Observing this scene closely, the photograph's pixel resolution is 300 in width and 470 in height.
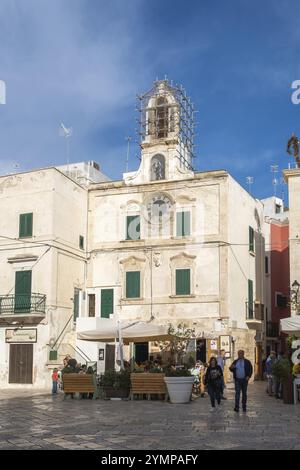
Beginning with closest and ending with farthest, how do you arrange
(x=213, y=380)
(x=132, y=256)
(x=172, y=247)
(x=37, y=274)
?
(x=213, y=380), (x=37, y=274), (x=172, y=247), (x=132, y=256)

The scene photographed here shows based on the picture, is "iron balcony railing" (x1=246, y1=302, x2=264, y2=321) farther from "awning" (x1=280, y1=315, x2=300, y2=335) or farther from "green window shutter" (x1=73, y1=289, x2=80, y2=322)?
"awning" (x1=280, y1=315, x2=300, y2=335)

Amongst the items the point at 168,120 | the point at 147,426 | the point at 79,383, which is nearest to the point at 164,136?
the point at 168,120

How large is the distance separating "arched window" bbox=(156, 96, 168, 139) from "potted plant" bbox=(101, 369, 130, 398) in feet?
49.0

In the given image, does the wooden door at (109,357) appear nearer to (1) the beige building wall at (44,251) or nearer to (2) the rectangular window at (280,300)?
(1) the beige building wall at (44,251)

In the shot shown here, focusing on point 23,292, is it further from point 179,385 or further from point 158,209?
point 179,385

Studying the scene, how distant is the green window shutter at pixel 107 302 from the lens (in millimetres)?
30250

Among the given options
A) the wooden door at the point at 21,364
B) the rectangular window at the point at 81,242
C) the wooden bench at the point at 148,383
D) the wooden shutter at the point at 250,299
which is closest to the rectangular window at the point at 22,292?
the wooden door at the point at 21,364

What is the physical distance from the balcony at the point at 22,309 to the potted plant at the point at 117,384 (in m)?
8.52

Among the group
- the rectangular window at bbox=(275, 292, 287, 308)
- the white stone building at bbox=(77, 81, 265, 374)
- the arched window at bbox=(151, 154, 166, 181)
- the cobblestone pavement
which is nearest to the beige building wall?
the white stone building at bbox=(77, 81, 265, 374)

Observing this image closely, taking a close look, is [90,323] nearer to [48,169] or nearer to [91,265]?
[91,265]

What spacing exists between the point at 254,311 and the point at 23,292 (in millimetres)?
11433

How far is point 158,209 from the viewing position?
99.7 ft

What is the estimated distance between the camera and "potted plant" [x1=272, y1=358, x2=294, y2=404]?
57.2ft
